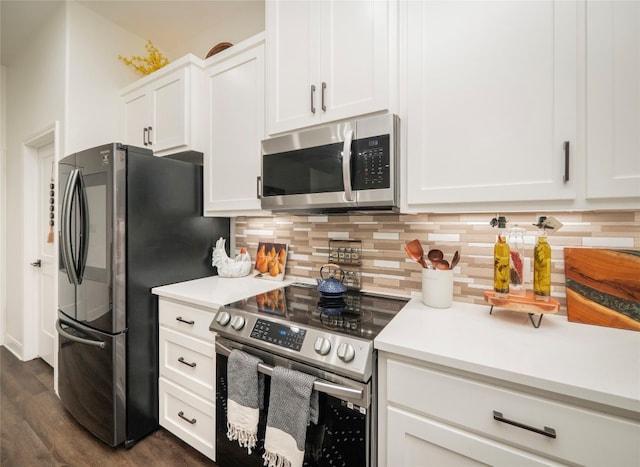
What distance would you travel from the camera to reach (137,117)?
229cm

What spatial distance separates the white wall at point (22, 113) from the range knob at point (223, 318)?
2130 millimetres

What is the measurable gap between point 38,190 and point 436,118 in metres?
3.56

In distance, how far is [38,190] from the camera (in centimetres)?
276

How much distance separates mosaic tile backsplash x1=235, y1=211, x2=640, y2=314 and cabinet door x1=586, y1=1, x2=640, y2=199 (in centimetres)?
32

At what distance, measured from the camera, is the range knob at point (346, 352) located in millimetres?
953

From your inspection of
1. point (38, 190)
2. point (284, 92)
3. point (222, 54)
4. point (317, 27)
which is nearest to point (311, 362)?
point (284, 92)

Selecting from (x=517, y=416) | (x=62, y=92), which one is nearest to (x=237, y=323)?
(x=517, y=416)

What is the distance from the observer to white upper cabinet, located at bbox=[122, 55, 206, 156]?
1.97 metres

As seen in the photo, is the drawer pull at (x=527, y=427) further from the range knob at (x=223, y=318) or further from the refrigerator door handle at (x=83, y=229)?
the refrigerator door handle at (x=83, y=229)

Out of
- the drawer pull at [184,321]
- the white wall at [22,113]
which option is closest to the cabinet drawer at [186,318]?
the drawer pull at [184,321]

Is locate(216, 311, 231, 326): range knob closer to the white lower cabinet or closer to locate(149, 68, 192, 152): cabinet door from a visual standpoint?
the white lower cabinet

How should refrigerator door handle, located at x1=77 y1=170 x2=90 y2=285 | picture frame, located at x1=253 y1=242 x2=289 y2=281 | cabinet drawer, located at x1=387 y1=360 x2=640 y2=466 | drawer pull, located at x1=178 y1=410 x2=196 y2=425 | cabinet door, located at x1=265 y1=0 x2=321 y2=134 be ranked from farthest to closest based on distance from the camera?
picture frame, located at x1=253 y1=242 x2=289 y2=281 < refrigerator door handle, located at x1=77 y1=170 x2=90 y2=285 < drawer pull, located at x1=178 y1=410 x2=196 y2=425 < cabinet door, located at x1=265 y1=0 x2=321 y2=134 < cabinet drawer, located at x1=387 y1=360 x2=640 y2=466

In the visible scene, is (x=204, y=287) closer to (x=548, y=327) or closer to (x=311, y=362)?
(x=311, y=362)

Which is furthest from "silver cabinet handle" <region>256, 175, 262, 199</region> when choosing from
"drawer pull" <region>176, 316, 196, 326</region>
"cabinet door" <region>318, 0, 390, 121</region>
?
"drawer pull" <region>176, 316, 196, 326</region>
